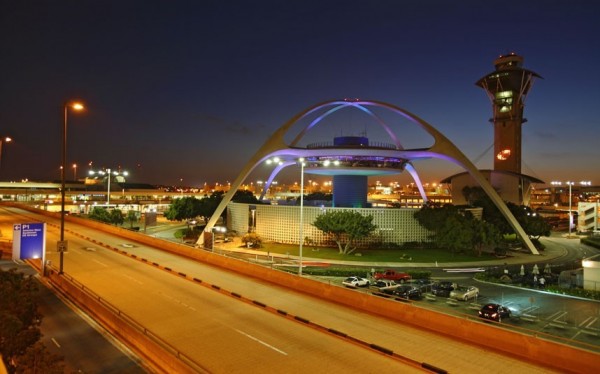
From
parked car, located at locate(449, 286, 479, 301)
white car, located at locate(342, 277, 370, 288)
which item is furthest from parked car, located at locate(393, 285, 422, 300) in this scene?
white car, located at locate(342, 277, 370, 288)

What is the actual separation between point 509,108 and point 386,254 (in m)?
108

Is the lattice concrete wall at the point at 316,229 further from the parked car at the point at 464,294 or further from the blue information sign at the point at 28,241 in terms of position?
the blue information sign at the point at 28,241

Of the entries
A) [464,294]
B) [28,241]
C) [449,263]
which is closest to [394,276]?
[464,294]

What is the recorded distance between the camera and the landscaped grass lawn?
5016 cm

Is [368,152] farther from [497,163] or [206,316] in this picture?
[497,163]

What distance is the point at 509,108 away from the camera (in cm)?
13662

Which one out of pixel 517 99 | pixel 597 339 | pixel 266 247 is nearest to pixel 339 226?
pixel 266 247

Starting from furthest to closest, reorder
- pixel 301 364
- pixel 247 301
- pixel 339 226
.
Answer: pixel 339 226 < pixel 247 301 < pixel 301 364

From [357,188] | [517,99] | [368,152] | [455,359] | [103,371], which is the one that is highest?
[517,99]

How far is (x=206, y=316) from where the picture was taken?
18.4 metres

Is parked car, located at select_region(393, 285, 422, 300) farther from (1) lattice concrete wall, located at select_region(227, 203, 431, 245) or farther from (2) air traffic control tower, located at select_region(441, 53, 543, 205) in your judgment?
(2) air traffic control tower, located at select_region(441, 53, 543, 205)

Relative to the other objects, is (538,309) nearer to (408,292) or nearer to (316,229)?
(408,292)

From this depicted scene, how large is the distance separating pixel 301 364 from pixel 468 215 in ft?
168

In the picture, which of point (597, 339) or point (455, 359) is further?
point (597, 339)
